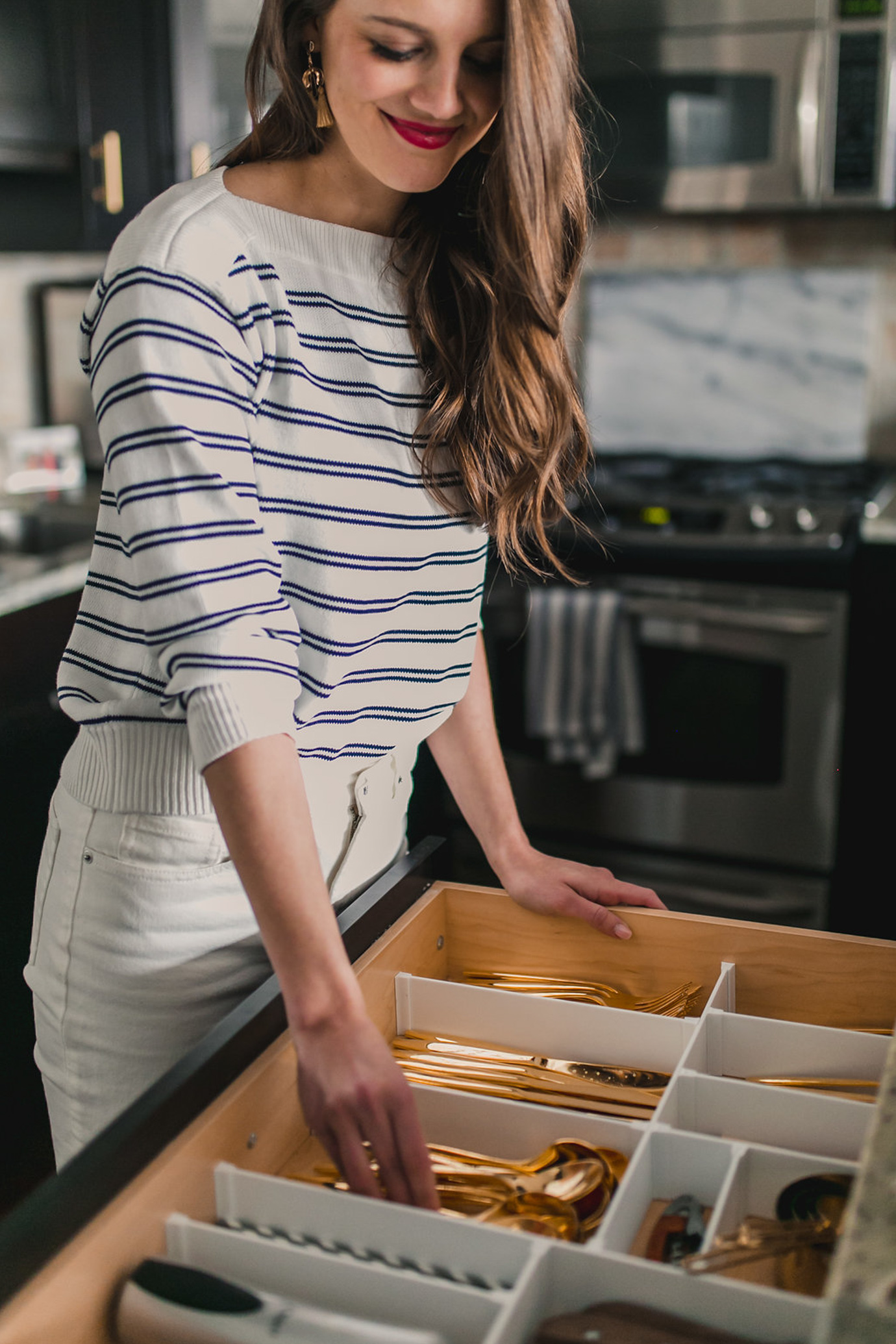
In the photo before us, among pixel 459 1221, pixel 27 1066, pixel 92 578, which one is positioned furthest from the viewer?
pixel 27 1066

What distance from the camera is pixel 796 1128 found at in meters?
0.78

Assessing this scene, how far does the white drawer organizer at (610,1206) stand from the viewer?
0.60 metres

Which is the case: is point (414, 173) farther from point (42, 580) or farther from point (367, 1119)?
point (42, 580)

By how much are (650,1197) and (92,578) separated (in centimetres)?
55

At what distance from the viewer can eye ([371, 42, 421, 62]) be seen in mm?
818

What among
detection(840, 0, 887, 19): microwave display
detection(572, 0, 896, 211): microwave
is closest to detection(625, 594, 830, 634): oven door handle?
detection(572, 0, 896, 211): microwave

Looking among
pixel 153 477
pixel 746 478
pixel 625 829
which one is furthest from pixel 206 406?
pixel 746 478

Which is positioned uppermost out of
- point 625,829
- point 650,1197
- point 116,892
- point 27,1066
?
point 116,892

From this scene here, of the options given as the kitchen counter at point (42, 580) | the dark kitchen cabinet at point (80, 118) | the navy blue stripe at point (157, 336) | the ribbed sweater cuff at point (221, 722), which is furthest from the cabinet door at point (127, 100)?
the ribbed sweater cuff at point (221, 722)

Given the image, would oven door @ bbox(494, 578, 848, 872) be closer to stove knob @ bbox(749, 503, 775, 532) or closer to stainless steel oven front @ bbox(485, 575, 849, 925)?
stainless steel oven front @ bbox(485, 575, 849, 925)

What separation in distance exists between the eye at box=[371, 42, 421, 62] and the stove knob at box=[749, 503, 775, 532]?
169 centimetres

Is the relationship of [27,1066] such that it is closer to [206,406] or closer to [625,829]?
[625,829]

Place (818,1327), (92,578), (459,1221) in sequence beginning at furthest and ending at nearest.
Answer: (92,578)
(459,1221)
(818,1327)

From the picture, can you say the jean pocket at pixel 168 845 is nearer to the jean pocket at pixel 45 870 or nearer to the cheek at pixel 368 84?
the jean pocket at pixel 45 870
